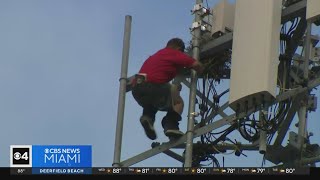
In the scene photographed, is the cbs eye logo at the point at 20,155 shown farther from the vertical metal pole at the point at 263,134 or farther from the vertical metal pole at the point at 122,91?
the vertical metal pole at the point at 263,134

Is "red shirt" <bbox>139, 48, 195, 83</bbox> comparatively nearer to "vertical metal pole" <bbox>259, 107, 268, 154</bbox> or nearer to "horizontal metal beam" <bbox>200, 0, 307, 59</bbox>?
"horizontal metal beam" <bbox>200, 0, 307, 59</bbox>

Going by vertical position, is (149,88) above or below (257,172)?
above

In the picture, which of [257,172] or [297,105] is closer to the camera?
[257,172]

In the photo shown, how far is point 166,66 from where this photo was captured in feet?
63.6

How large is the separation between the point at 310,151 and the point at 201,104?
1.67m

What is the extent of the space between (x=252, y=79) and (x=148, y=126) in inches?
65.9

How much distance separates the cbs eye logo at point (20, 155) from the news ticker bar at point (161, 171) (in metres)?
0.14

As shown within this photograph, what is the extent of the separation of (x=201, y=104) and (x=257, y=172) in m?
2.29

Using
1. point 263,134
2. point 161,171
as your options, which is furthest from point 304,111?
point 161,171

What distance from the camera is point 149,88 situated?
19344 mm

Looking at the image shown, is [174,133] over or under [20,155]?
over

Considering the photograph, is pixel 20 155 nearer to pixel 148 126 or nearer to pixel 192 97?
pixel 148 126
